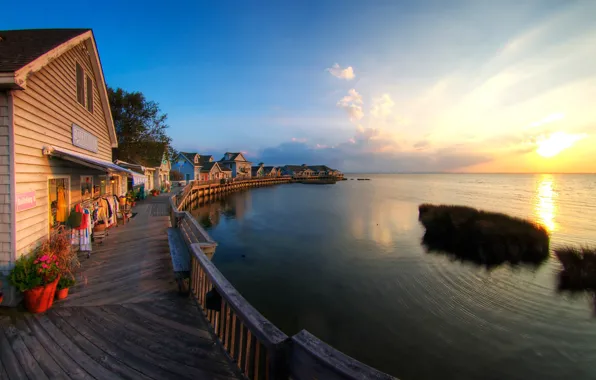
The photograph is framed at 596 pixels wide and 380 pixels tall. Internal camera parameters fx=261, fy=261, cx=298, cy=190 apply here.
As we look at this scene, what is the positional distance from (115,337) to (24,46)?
6.10 meters

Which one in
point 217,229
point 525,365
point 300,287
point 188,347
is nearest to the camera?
point 188,347

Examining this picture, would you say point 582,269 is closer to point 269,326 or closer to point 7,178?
point 269,326

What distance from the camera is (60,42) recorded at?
5.86 metres

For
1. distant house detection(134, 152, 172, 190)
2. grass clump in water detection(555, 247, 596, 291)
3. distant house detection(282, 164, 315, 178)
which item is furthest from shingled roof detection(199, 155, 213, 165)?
distant house detection(282, 164, 315, 178)

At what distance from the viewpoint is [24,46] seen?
17.5ft

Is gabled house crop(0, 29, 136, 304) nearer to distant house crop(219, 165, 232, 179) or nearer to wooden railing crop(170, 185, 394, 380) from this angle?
wooden railing crop(170, 185, 394, 380)

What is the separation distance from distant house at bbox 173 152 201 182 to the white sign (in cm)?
4409

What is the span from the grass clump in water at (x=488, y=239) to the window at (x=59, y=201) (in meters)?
16.5

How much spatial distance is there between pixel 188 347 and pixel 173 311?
1072mm

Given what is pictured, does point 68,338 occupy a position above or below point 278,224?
above

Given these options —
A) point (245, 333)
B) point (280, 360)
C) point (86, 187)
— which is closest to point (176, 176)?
point (86, 187)

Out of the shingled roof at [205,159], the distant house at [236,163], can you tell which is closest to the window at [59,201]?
the shingled roof at [205,159]

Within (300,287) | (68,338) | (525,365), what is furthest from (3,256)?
(525,365)

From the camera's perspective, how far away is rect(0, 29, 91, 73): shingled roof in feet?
14.4
